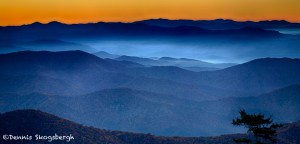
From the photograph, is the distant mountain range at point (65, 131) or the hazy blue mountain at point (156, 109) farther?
the hazy blue mountain at point (156, 109)

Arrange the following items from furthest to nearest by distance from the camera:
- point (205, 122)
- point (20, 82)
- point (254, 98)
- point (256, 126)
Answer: point (20, 82), point (254, 98), point (205, 122), point (256, 126)

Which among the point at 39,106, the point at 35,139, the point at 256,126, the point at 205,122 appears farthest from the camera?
the point at 39,106

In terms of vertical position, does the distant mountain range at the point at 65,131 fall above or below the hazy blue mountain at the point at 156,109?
below

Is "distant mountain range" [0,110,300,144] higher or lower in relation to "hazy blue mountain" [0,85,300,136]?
lower

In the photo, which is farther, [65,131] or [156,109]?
[156,109]

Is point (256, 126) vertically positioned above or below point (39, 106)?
below

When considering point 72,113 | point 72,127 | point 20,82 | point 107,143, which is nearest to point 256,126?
point 107,143

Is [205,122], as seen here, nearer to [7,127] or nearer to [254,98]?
[254,98]

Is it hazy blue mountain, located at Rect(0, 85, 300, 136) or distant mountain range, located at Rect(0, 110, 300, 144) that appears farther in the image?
hazy blue mountain, located at Rect(0, 85, 300, 136)

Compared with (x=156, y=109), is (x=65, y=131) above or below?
below

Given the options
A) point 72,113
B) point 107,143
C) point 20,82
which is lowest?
point 107,143

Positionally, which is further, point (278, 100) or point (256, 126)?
point (278, 100)
